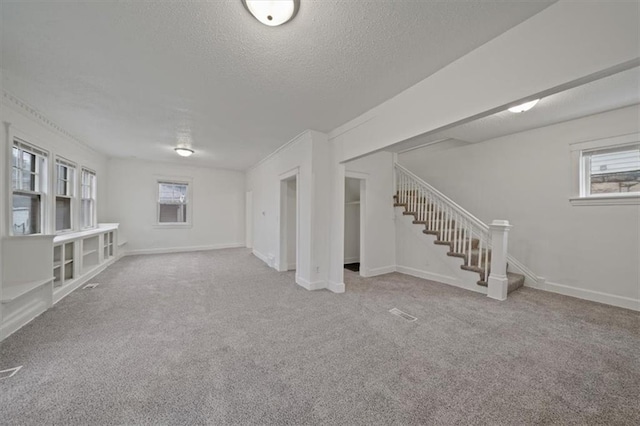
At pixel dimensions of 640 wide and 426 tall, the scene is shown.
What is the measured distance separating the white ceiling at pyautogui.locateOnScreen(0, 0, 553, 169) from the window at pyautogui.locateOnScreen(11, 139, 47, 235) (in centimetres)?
65

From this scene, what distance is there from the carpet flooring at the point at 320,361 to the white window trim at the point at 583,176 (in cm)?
146

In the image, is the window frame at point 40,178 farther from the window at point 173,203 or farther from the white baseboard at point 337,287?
the white baseboard at point 337,287

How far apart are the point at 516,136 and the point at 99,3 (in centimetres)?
563

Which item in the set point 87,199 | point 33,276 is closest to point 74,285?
point 33,276

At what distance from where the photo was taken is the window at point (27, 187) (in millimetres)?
3039

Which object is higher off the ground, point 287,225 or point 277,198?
Answer: point 277,198

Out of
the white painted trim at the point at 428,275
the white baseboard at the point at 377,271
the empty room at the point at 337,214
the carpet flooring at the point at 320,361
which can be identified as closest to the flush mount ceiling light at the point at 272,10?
the empty room at the point at 337,214

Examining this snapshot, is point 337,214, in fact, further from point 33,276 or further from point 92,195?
point 92,195

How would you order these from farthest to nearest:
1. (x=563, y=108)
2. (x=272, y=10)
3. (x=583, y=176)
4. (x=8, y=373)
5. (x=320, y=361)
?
(x=583, y=176)
(x=563, y=108)
(x=320, y=361)
(x=8, y=373)
(x=272, y=10)

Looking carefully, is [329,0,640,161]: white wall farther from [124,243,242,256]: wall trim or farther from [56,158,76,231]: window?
[124,243,242,256]: wall trim

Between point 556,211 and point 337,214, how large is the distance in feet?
11.7

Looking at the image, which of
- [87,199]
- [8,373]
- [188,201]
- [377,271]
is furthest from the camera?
[188,201]

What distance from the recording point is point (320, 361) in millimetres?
1933

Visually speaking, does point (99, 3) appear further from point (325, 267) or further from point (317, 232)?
point (325, 267)
